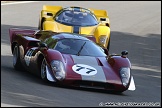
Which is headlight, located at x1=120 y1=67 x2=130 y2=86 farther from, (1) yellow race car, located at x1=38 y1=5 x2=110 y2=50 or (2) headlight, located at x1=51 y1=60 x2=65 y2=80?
(1) yellow race car, located at x1=38 y1=5 x2=110 y2=50

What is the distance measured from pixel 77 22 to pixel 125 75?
686 centimetres

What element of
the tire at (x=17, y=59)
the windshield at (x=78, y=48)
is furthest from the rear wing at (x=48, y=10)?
the windshield at (x=78, y=48)

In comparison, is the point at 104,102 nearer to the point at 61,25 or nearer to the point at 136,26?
the point at 61,25

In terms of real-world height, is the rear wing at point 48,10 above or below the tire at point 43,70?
below

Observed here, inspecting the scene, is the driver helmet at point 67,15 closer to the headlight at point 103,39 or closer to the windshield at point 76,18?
the windshield at point 76,18

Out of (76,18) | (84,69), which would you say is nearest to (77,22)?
(76,18)

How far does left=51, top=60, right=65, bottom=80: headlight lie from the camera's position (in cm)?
1217

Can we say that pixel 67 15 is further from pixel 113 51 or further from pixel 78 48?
pixel 78 48

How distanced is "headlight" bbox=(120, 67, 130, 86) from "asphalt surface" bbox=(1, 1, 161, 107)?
27cm

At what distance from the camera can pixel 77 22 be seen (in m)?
19.4

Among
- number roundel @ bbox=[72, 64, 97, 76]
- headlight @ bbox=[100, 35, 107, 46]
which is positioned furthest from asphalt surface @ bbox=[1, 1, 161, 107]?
headlight @ bbox=[100, 35, 107, 46]

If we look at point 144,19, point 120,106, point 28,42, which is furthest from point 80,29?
point 144,19

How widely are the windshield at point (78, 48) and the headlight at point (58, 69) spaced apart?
1012 mm

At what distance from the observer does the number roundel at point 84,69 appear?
1227 centimetres
